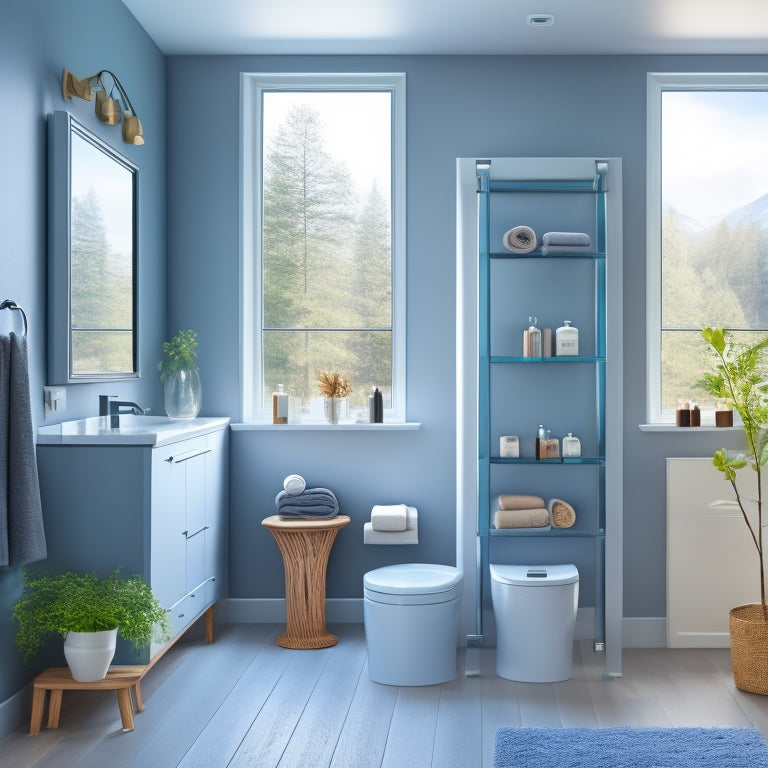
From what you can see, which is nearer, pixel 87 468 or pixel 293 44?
pixel 87 468

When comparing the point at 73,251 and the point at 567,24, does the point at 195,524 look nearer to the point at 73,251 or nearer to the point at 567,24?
the point at 73,251

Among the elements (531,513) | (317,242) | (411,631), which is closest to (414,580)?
(411,631)

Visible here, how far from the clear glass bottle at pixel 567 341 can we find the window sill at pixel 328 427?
0.77 metres

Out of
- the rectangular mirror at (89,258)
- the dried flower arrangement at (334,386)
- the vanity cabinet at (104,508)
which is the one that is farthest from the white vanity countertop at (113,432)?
the dried flower arrangement at (334,386)

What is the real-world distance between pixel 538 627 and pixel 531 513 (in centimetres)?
48

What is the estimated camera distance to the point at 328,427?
4109 mm

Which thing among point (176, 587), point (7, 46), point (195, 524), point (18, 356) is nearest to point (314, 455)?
point (195, 524)

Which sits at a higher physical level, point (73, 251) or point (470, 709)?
point (73, 251)

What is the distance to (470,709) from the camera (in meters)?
3.13

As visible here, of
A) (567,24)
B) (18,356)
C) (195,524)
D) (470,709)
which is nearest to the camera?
(18,356)

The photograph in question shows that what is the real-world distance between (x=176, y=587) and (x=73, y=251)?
4.16ft

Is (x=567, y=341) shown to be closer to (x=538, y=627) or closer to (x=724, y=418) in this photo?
(x=724, y=418)

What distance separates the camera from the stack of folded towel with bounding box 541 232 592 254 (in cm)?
369

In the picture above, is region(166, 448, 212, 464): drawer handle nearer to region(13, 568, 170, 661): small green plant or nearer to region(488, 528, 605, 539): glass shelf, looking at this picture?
region(13, 568, 170, 661): small green plant
